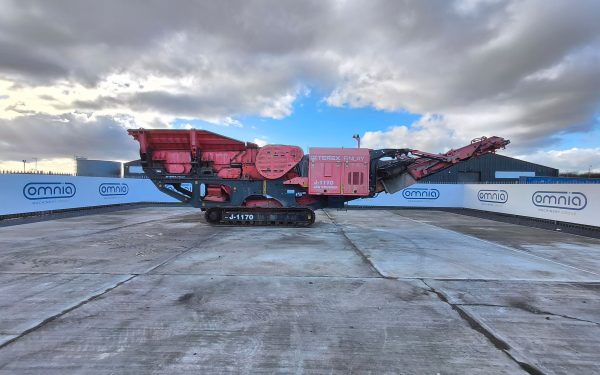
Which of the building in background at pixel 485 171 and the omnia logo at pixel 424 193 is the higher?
the building in background at pixel 485 171

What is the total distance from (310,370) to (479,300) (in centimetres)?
316

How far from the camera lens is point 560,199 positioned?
13930 millimetres

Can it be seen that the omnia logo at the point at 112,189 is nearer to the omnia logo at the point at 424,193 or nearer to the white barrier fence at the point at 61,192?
the white barrier fence at the point at 61,192

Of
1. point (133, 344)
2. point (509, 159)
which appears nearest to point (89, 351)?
point (133, 344)

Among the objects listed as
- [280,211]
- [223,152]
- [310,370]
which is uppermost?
[223,152]

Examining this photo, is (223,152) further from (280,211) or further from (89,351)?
(89,351)

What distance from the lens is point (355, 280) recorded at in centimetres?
575

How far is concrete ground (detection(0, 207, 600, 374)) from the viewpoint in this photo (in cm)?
320

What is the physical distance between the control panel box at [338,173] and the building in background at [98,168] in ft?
120

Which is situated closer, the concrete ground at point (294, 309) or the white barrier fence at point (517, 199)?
the concrete ground at point (294, 309)

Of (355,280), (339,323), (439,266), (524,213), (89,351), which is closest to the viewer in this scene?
(89,351)

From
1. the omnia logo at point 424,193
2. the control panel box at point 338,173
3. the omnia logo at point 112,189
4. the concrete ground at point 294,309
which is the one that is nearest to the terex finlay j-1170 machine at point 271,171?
the control panel box at point 338,173

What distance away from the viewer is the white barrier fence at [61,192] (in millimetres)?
13008

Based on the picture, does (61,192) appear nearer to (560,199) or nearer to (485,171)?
(560,199)
